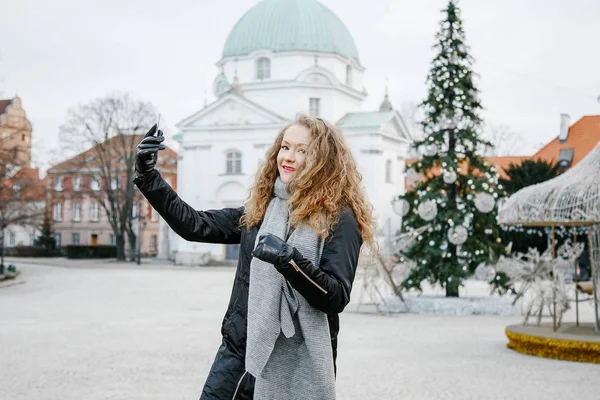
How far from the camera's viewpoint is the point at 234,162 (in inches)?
2137

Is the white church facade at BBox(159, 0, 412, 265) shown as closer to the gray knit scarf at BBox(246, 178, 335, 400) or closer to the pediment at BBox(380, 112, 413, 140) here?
the pediment at BBox(380, 112, 413, 140)

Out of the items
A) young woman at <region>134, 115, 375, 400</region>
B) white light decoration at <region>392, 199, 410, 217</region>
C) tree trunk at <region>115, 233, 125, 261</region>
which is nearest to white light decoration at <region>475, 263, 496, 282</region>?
white light decoration at <region>392, 199, 410, 217</region>

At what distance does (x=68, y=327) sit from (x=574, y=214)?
29.8 ft

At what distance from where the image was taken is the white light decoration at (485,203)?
63.0 ft

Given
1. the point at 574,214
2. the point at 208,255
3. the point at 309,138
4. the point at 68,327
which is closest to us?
the point at 309,138

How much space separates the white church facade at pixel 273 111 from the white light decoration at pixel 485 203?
1273 inches

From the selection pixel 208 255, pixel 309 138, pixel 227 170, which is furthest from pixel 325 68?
pixel 309 138

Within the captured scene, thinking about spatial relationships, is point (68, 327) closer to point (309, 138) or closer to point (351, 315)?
point (351, 315)

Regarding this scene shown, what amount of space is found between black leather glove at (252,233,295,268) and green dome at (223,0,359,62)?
5262cm

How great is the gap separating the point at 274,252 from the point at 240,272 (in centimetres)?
58

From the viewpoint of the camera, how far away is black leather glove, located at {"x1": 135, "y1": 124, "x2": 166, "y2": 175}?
3.38 m

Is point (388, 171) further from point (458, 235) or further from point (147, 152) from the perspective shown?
point (147, 152)

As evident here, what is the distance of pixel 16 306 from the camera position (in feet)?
63.2

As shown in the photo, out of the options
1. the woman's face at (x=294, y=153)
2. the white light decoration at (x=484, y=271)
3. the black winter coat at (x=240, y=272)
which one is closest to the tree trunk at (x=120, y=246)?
the white light decoration at (x=484, y=271)
